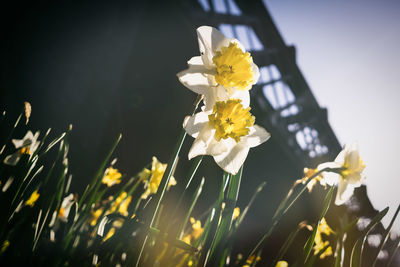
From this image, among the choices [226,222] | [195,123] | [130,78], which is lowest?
[226,222]

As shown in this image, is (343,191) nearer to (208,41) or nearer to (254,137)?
(254,137)

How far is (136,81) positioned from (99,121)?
858mm

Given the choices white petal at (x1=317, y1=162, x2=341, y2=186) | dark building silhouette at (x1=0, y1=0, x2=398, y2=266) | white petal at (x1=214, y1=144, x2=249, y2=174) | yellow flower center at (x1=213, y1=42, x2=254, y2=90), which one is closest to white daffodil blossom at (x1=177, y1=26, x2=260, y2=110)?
yellow flower center at (x1=213, y1=42, x2=254, y2=90)

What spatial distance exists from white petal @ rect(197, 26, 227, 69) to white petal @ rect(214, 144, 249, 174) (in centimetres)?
21

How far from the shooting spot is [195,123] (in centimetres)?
49

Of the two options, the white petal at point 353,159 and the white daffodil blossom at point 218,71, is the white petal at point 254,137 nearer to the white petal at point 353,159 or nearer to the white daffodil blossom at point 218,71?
the white daffodil blossom at point 218,71

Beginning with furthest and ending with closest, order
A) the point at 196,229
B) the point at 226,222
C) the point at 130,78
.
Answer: the point at 130,78 → the point at 196,229 → the point at 226,222

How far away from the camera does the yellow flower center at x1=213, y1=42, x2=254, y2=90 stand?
502 mm

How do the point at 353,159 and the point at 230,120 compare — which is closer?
the point at 230,120

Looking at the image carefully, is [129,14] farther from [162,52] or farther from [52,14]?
[52,14]

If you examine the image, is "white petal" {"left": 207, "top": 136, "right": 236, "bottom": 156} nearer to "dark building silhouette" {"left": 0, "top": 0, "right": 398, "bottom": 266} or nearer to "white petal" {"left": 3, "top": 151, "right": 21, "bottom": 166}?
"white petal" {"left": 3, "top": 151, "right": 21, "bottom": 166}

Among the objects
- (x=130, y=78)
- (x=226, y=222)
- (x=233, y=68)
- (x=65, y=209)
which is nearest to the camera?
(x=233, y=68)

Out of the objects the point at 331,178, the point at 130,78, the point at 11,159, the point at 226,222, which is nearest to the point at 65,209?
the point at 11,159

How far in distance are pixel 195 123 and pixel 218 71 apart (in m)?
0.14
